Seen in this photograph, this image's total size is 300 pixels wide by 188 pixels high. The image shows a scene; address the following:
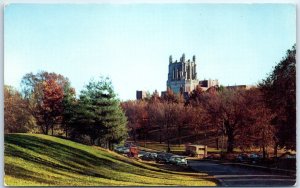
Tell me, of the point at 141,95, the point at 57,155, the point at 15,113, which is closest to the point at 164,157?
the point at 141,95

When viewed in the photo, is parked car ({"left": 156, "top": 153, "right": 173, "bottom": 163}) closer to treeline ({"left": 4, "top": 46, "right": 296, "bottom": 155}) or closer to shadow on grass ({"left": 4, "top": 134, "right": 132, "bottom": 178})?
treeline ({"left": 4, "top": 46, "right": 296, "bottom": 155})

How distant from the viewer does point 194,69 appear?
8383mm

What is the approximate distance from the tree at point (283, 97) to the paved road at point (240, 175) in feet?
1.06

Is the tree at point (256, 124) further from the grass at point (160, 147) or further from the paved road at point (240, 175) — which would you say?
the grass at point (160, 147)

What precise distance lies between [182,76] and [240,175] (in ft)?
4.23

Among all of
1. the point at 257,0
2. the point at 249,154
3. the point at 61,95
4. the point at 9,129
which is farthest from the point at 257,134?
the point at 9,129

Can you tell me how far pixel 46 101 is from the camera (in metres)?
8.48

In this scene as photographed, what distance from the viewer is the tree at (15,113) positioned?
8.28 metres

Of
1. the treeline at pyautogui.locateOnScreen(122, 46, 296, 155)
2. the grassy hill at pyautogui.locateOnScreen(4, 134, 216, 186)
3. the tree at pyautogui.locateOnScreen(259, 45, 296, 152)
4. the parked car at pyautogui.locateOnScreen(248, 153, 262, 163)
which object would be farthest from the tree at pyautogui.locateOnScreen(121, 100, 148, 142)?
the tree at pyautogui.locateOnScreen(259, 45, 296, 152)

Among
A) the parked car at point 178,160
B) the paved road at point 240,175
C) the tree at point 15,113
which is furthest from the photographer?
the parked car at point 178,160

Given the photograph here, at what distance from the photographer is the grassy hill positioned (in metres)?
8.33

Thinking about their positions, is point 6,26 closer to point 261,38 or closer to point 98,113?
point 98,113

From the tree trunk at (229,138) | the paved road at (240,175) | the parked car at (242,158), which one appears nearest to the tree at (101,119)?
the paved road at (240,175)

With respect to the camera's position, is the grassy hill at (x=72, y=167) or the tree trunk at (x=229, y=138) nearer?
the grassy hill at (x=72, y=167)
